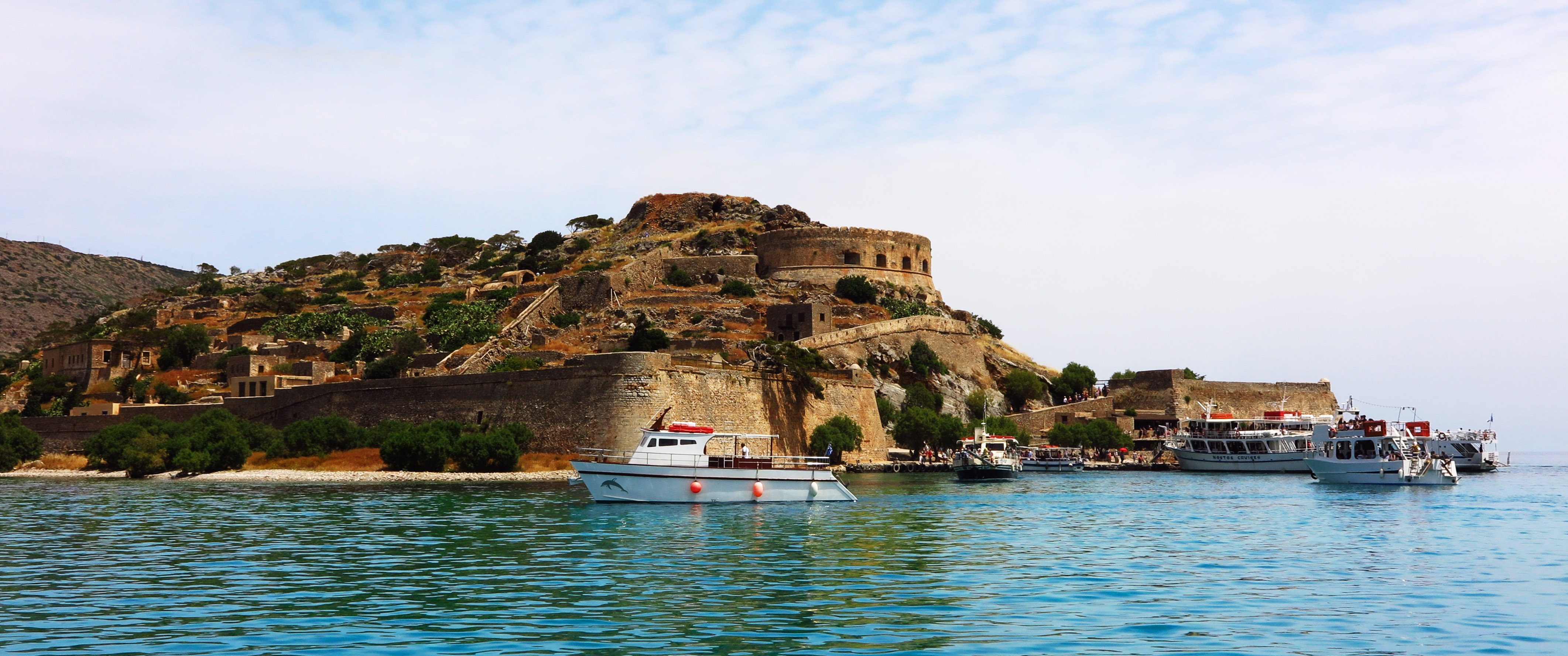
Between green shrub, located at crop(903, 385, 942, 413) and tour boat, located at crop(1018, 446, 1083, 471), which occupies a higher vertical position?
green shrub, located at crop(903, 385, 942, 413)

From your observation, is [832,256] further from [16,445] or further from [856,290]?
[16,445]

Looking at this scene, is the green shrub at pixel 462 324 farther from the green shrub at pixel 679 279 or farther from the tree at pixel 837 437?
the tree at pixel 837 437

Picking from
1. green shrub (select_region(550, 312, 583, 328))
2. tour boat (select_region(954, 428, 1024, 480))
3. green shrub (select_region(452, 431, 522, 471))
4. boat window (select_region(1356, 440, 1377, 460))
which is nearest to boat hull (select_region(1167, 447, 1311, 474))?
boat window (select_region(1356, 440, 1377, 460))

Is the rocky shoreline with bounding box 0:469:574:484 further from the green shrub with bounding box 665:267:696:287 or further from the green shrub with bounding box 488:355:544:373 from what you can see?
the green shrub with bounding box 665:267:696:287

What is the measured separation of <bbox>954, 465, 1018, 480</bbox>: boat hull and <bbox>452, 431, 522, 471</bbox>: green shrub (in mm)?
17111

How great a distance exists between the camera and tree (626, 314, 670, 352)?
5594 cm

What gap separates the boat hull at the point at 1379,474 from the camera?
48.1 m

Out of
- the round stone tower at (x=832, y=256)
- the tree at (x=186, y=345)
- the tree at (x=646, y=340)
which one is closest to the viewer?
the tree at (x=646, y=340)

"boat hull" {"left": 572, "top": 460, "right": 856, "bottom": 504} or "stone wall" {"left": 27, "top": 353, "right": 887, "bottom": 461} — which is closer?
"boat hull" {"left": 572, "top": 460, "right": 856, "bottom": 504}

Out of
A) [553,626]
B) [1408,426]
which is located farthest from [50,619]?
[1408,426]

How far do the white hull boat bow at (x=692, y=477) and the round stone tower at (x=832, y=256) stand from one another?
146 ft

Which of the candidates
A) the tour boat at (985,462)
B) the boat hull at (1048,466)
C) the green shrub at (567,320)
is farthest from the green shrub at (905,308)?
the green shrub at (567,320)

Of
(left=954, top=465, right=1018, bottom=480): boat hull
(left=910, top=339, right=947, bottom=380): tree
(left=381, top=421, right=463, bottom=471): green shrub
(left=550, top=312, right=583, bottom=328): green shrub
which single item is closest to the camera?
(left=381, top=421, right=463, bottom=471): green shrub

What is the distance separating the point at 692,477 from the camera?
109ft
